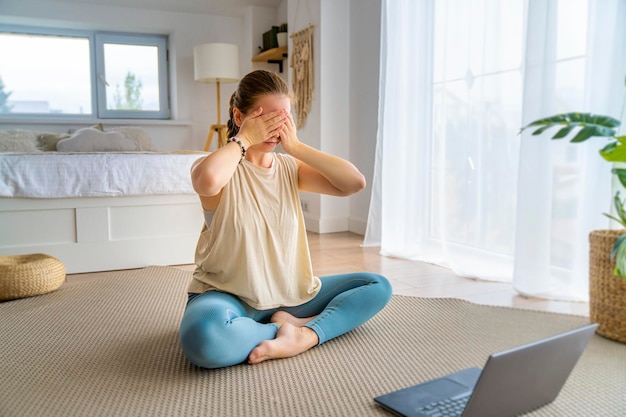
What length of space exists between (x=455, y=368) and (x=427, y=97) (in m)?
1.85

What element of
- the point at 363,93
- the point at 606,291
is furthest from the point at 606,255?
the point at 363,93

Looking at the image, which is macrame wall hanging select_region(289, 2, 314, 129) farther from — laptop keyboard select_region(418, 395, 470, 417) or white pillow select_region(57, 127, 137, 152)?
A: laptop keyboard select_region(418, 395, 470, 417)

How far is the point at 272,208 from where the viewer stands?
1664 millimetres

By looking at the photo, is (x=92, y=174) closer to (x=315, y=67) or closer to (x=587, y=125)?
(x=315, y=67)

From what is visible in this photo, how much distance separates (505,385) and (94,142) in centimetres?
335

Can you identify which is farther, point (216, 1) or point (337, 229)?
point (216, 1)

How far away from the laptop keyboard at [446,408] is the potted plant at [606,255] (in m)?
0.71

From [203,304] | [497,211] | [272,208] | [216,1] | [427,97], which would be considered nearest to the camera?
[203,304]

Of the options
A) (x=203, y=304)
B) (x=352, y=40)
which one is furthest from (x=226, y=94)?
(x=203, y=304)

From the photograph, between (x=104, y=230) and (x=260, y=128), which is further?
(x=104, y=230)

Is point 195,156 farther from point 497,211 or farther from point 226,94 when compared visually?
point 226,94

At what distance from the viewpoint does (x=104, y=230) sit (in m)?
2.91

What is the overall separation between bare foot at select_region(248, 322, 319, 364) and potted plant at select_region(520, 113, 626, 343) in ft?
2.89

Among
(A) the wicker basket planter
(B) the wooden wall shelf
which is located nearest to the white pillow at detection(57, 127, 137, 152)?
(B) the wooden wall shelf
